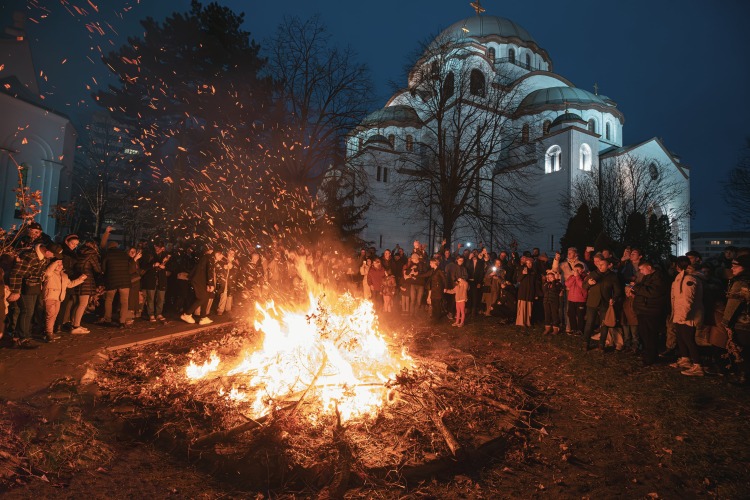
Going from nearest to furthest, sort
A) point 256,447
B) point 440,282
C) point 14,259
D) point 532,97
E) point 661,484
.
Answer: point 661,484 < point 256,447 < point 14,259 < point 440,282 < point 532,97

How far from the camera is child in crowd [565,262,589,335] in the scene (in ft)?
32.9

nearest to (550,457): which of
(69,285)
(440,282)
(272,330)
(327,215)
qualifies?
(272,330)

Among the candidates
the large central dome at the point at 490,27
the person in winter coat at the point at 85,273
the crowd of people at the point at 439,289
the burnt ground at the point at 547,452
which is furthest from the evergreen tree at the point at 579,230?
the person in winter coat at the point at 85,273

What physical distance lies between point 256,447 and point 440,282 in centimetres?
839

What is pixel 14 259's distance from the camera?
8.02 metres

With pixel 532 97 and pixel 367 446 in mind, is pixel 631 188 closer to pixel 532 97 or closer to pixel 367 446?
pixel 532 97

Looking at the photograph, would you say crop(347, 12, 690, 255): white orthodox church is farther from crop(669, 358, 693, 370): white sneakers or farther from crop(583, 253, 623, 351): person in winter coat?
crop(669, 358, 693, 370): white sneakers

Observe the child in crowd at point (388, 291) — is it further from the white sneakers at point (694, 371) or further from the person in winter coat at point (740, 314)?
the person in winter coat at point (740, 314)

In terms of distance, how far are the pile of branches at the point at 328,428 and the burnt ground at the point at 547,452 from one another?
0.16 metres

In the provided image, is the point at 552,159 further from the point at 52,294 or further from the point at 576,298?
the point at 52,294

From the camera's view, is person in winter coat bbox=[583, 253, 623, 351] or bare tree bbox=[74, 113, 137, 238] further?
bare tree bbox=[74, 113, 137, 238]

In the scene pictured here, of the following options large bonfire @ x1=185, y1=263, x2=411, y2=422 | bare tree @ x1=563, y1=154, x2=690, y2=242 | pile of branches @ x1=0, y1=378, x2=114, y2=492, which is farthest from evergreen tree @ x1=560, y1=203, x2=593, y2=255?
pile of branches @ x1=0, y1=378, x2=114, y2=492

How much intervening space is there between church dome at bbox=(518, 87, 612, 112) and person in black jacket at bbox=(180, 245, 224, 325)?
37663 millimetres

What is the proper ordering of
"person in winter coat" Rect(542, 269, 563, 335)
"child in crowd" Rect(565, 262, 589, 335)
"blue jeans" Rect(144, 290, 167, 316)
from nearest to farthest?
"child in crowd" Rect(565, 262, 589, 335) < "person in winter coat" Rect(542, 269, 563, 335) < "blue jeans" Rect(144, 290, 167, 316)
